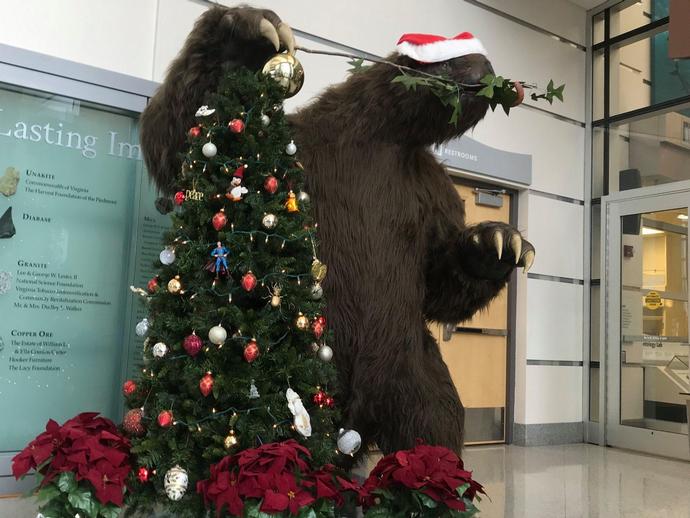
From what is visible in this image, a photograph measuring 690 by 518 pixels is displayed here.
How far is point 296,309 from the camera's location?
183cm

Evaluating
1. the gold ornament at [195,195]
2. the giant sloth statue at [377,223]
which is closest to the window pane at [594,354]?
the giant sloth statue at [377,223]

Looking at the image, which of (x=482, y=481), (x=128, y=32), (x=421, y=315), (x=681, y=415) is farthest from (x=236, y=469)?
(x=681, y=415)

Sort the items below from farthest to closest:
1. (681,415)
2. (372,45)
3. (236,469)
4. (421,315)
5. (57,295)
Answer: (681,415) < (372,45) < (57,295) < (421,315) < (236,469)

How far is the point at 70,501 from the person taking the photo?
1.70 metres

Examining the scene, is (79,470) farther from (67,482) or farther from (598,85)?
(598,85)

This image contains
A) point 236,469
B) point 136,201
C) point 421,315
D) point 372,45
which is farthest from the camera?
point 372,45

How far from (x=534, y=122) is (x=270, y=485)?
4.13 metres

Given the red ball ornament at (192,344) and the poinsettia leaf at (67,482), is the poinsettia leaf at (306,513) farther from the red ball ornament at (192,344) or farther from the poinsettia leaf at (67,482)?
the poinsettia leaf at (67,482)

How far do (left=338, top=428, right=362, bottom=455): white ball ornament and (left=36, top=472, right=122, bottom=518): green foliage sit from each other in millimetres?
608

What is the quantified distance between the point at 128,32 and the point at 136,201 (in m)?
0.80

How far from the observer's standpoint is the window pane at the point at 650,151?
5.07 meters

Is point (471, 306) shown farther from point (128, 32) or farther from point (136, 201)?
point (128, 32)

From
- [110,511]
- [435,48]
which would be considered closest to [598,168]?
[435,48]

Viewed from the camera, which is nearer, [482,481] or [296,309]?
[296,309]
